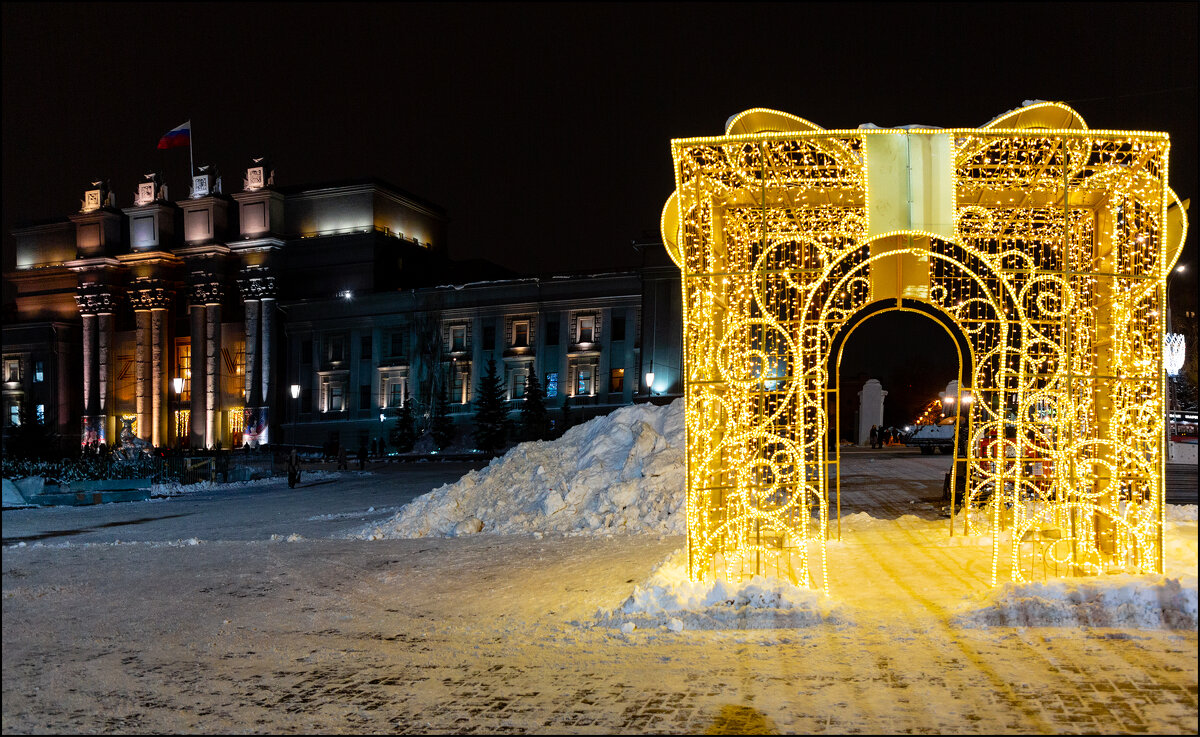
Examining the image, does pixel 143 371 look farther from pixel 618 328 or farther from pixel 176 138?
pixel 618 328

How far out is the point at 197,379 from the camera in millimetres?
67062

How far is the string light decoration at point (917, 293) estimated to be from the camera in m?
9.41

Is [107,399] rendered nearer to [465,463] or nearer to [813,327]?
[465,463]

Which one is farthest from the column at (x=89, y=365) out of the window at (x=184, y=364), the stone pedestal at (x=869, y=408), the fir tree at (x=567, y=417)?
the stone pedestal at (x=869, y=408)

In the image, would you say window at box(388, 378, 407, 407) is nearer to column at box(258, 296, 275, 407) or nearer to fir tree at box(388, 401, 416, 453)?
fir tree at box(388, 401, 416, 453)

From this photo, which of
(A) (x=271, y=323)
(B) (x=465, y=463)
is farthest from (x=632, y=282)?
(A) (x=271, y=323)

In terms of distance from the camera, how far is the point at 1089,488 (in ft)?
33.5

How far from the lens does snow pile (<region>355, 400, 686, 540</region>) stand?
16594 mm

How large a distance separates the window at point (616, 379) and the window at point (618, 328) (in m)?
1.85

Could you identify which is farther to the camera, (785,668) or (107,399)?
(107,399)

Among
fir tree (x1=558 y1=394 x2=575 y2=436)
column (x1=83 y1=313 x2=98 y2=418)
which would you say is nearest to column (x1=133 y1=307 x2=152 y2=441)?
column (x1=83 y1=313 x2=98 y2=418)

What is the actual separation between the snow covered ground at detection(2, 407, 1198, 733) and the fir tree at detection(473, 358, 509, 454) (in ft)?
125

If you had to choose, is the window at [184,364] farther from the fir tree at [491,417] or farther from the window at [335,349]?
the fir tree at [491,417]

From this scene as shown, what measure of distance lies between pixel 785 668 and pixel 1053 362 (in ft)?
22.1
